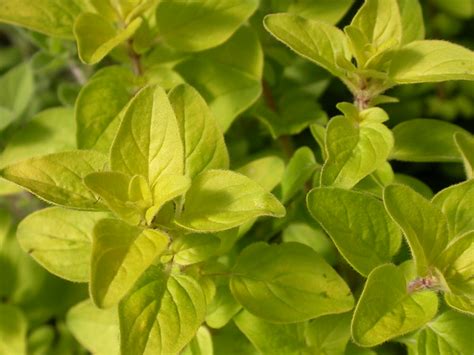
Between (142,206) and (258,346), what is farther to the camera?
(258,346)

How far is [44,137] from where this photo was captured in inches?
46.0

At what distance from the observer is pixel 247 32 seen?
1173mm

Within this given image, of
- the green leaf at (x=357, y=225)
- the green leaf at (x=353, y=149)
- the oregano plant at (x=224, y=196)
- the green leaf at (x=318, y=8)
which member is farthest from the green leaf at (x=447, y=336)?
the green leaf at (x=318, y=8)

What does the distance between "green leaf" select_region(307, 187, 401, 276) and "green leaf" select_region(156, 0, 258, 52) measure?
381 millimetres

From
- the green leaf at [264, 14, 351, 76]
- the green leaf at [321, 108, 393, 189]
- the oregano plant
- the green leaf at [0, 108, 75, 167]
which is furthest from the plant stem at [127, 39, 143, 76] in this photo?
the green leaf at [321, 108, 393, 189]

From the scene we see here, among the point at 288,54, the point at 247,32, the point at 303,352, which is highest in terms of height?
the point at 247,32

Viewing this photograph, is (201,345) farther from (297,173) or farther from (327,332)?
(297,173)

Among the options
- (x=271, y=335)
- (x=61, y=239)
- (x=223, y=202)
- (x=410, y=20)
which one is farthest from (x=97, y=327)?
(x=410, y=20)

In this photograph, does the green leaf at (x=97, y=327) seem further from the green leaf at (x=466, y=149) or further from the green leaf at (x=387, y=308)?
the green leaf at (x=466, y=149)

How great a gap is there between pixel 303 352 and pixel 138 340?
0.31 meters

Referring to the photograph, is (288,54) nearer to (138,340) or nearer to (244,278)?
(244,278)

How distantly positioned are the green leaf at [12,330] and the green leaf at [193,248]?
1.77ft

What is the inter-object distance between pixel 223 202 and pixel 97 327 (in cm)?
41

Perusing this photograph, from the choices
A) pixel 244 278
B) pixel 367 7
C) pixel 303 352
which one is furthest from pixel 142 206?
pixel 367 7
